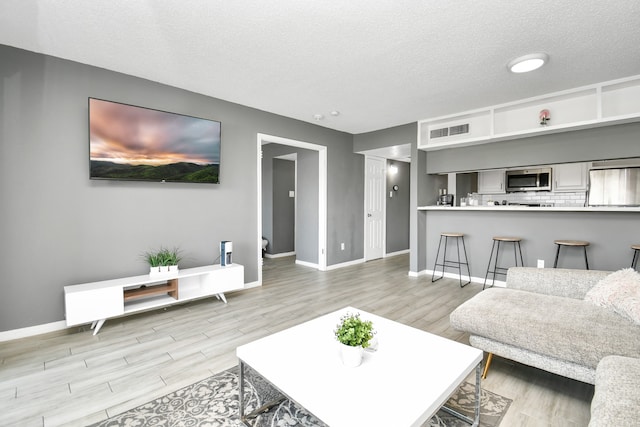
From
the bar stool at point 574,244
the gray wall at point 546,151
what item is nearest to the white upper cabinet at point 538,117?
the gray wall at point 546,151

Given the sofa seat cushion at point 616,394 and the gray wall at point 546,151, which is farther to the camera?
the gray wall at point 546,151

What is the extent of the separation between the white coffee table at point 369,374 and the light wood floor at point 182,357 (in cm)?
60

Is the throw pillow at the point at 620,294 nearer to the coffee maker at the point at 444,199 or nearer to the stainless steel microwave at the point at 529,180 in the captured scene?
the coffee maker at the point at 444,199

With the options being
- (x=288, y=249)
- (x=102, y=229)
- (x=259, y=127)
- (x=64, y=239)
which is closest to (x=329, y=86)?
(x=259, y=127)

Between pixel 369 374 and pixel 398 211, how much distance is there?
6004 millimetres

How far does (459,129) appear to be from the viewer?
177 inches

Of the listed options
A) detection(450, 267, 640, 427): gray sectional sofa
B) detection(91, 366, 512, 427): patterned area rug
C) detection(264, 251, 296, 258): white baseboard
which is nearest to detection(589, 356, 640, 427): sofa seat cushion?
detection(450, 267, 640, 427): gray sectional sofa

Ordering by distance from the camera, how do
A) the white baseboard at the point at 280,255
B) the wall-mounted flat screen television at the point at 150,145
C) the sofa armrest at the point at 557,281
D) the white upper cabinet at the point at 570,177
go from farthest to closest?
the white baseboard at the point at 280,255 < the white upper cabinet at the point at 570,177 < the wall-mounted flat screen television at the point at 150,145 < the sofa armrest at the point at 557,281

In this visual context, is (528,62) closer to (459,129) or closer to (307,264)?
(459,129)

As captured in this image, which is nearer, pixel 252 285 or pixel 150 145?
pixel 150 145

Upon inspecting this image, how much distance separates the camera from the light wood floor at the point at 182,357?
1.75 m

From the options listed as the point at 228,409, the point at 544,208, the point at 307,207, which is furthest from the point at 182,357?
the point at 544,208

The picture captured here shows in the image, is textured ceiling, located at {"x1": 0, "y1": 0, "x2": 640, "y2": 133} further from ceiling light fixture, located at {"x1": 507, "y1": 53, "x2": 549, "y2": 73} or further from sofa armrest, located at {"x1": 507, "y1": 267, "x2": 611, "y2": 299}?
sofa armrest, located at {"x1": 507, "y1": 267, "x2": 611, "y2": 299}

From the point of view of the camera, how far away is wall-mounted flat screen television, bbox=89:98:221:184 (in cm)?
292
